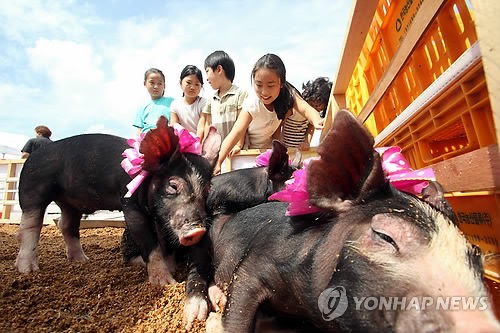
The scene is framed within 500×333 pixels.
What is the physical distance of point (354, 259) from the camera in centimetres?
108

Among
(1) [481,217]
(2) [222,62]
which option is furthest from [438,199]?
(2) [222,62]

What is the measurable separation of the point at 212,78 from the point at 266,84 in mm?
1179

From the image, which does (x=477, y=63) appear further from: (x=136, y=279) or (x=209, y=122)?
(x=209, y=122)

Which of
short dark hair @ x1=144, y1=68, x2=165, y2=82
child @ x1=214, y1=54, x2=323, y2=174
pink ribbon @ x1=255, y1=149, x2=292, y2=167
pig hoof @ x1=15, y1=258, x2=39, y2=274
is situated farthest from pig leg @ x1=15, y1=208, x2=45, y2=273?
short dark hair @ x1=144, y1=68, x2=165, y2=82

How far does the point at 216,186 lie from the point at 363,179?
1539 mm

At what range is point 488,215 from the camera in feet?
4.54

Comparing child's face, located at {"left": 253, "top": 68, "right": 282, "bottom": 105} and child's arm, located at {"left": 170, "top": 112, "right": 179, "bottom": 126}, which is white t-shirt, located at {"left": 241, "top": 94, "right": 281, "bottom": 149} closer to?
child's face, located at {"left": 253, "top": 68, "right": 282, "bottom": 105}

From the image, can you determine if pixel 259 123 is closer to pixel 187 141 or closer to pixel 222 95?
pixel 222 95

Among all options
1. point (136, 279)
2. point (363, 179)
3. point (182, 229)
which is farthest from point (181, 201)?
point (363, 179)

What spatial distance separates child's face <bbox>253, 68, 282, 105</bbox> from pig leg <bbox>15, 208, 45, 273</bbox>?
2.36 m

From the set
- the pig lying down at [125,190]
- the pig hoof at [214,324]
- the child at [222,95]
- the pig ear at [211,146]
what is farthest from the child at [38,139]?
the pig hoof at [214,324]

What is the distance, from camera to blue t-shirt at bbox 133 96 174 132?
4988 mm

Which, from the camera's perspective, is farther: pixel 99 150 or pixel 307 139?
pixel 307 139

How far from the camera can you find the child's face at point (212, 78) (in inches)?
180
